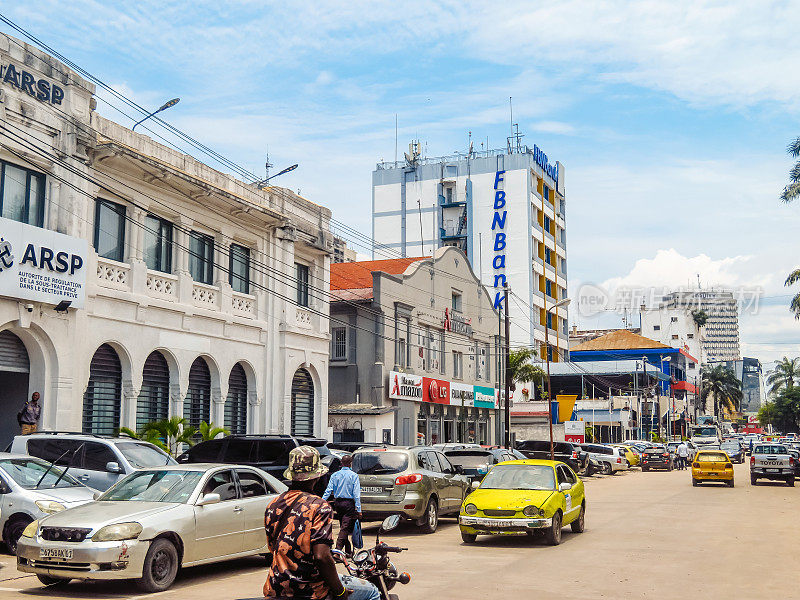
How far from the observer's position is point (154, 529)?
10633 mm

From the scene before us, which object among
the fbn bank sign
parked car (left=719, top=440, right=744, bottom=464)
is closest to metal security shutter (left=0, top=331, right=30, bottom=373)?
parked car (left=719, top=440, right=744, bottom=464)

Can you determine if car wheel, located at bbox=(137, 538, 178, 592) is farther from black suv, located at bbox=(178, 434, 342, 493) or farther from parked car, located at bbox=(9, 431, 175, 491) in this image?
black suv, located at bbox=(178, 434, 342, 493)

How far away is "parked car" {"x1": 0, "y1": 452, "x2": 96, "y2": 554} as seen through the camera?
1305cm

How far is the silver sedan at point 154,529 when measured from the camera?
33.6 ft

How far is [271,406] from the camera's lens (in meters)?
30.2

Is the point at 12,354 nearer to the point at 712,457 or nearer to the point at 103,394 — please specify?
the point at 103,394

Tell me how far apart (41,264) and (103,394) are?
177 inches

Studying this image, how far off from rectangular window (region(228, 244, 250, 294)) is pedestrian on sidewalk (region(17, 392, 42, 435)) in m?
9.22

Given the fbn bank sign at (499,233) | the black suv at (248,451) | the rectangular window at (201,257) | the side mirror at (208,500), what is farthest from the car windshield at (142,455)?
the fbn bank sign at (499,233)

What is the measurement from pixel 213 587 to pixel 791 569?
834 centimetres

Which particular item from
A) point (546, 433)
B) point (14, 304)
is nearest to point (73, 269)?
point (14, 304)

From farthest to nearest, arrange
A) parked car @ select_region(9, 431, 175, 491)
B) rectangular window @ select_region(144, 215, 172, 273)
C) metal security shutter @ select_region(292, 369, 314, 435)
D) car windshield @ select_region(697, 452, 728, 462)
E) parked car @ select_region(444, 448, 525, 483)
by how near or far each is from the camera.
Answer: car windshield @ select_region(697, 452, 728, 462) → metal security shutter @ select_region(292, 369, 314, 435) → rectangular window @ select_region(144, 215, 172, 273) → parked car @ select_region(444, 448, 525, 483) → parked car @ select_region(9, 431, 175, 491)

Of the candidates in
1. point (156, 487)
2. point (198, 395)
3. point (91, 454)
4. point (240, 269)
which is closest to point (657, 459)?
point (240, 269)

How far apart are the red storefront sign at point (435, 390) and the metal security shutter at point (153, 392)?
1858cm
